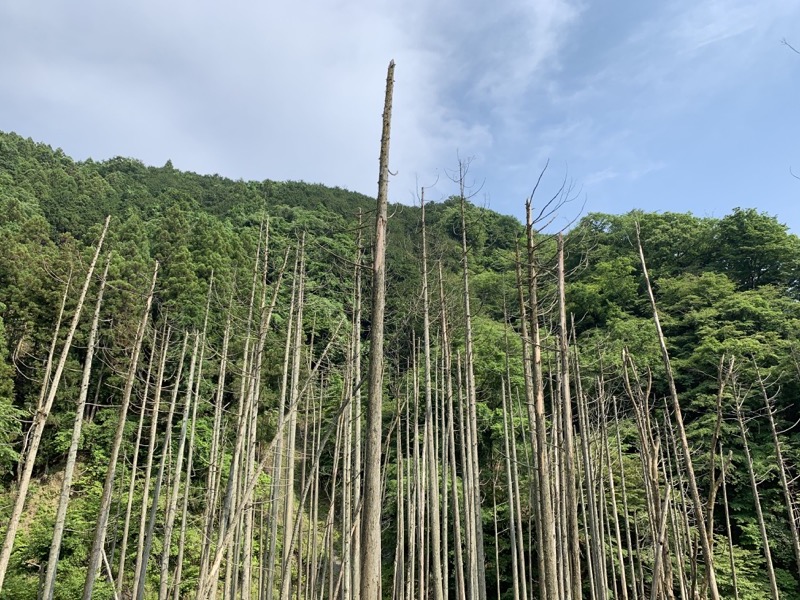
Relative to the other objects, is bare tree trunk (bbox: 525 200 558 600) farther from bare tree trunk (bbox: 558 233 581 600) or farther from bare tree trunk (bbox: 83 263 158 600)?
bare tree trunk (bbox: 83 263 158 600)

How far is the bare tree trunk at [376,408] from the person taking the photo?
146 inches

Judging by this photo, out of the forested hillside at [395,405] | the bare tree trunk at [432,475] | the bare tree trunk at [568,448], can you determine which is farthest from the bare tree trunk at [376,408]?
the bare tree trunk at [432,475]

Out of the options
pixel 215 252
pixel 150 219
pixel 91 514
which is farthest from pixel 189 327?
pixel 150 219

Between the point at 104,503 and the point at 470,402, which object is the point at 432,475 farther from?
the point at 104,503

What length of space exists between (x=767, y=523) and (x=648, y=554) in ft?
11.4

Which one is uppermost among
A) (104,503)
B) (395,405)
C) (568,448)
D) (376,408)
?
(395,405)

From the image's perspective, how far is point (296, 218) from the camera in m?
29.6

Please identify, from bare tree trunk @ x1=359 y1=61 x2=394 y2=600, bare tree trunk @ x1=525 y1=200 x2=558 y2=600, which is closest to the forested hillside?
bare tree trunk @ x1=525 y1=200 x2=558 y2=600

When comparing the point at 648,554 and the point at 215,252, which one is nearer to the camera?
the point at 648,554

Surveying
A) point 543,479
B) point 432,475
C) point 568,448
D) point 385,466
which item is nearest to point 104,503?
point 385,466

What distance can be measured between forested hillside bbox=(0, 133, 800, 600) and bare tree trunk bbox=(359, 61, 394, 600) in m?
0.33

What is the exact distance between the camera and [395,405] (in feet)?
40.3

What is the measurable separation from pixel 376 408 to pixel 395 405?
27.3 feet

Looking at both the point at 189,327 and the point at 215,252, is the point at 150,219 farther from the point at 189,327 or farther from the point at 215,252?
the point at 189,327
